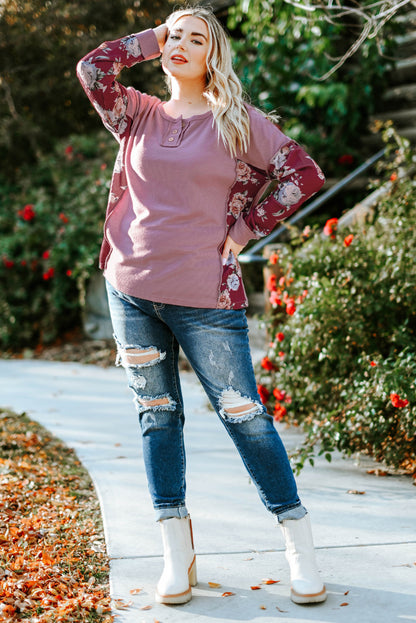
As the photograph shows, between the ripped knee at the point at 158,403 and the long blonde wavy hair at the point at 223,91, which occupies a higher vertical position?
the long blonde wavy hair at the point at 223,91

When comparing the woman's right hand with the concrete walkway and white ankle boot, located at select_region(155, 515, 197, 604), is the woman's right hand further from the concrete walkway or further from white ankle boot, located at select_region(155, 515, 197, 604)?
the concrete walkway

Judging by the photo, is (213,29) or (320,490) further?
(320,490)

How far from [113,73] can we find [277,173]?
22.4 inches

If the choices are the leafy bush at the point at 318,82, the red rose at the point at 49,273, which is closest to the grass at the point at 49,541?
the red rose at the point at 49,273

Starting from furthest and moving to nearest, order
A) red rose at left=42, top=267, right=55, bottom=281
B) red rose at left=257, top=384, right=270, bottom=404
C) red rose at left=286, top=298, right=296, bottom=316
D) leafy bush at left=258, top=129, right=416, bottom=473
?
red rose at left=42, top=267, right=55, bottom=281
red rose at left=257, top=384, right=270, bottom=404
red rose at left=286, top=298, right=296, bottom=316
leafy bush at left=258, top=129, right=416, bottom=473

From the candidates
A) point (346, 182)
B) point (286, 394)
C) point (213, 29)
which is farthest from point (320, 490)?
point (346, 182)

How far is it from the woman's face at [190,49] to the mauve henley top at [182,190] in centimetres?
11

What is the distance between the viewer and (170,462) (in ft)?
7.33

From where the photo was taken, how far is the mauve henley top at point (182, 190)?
2.11 metres

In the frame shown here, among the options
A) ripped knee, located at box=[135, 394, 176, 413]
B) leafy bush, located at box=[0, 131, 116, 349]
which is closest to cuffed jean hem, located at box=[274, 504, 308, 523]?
ripped knee, located at box=[135, 394, 176, 413]

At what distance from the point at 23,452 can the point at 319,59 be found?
3994 mm

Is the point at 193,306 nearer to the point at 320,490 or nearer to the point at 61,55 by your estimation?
the point at 320,490

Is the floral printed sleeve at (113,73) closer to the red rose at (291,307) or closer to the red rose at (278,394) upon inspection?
the red rose at (291,307)

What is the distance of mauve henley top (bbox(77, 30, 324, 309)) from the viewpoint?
2.11 metres
